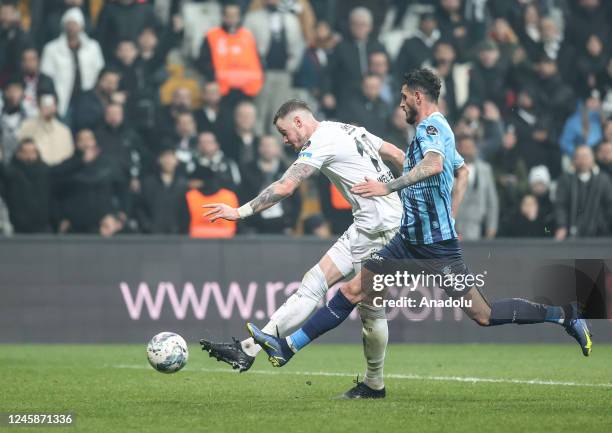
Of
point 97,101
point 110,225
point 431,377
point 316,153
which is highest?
point 316,153

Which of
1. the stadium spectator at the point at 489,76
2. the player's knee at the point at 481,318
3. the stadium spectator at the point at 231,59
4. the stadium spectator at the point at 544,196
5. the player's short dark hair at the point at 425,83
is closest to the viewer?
the player's knee at the point at 481,318

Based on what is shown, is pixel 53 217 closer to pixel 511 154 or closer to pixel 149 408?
pixel 511 154

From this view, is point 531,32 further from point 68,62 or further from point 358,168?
point 358,168

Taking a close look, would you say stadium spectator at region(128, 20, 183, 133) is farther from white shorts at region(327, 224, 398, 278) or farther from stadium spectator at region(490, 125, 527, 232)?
white shorts at region(327, 224, 398, 278)

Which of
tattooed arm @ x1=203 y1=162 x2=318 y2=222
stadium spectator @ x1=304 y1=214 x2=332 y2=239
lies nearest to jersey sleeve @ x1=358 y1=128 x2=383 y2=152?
tattooed arm @ x1=203 y1=162 x2=318 y2=222

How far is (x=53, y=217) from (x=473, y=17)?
7.28 metres

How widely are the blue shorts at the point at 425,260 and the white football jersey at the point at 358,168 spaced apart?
45cm

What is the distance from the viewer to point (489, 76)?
17859 millimetres

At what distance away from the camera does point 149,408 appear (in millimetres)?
8469

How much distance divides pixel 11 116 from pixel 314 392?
805 cm

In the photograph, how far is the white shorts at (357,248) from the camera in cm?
905

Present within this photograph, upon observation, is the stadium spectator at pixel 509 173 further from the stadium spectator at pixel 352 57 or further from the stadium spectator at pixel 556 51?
the stadium spectator at pixel 352 57

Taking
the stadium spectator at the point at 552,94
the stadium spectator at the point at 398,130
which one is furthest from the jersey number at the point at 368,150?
the stadium spectator at the point at 552,94

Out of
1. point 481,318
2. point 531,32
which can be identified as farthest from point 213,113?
point 481,318
